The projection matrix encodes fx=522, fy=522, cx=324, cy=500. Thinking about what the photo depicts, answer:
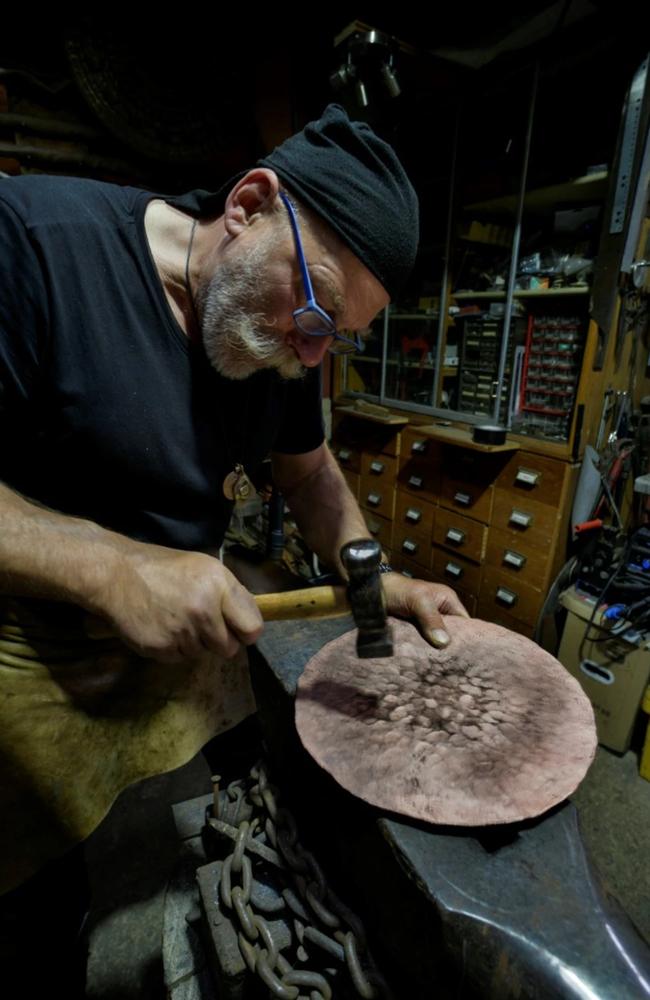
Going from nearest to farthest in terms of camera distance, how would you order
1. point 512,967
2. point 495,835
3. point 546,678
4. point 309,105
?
point 512,967 → point 495,835 → point 546,678 → point 309,105

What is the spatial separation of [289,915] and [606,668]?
7.16ft

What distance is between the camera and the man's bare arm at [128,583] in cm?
93

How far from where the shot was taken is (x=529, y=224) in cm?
318

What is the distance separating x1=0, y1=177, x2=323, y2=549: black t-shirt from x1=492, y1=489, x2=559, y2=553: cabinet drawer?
2.12 metres

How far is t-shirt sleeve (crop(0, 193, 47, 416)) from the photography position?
37.8 inches

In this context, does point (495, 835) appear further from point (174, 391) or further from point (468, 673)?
point (174, 391)

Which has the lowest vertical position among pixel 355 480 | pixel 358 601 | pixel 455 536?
pixel 455 536

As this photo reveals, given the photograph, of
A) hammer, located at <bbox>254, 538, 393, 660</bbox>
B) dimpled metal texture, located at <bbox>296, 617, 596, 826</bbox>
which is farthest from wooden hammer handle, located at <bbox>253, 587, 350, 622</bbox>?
dimpled metal texture, located at <bbox>296, 617, 596, 826</bbox>

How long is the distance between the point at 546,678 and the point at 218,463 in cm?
88

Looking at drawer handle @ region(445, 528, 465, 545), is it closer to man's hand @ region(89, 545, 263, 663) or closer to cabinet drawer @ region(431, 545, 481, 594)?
cabinet drawer @ region(431, 545, 481, 594)

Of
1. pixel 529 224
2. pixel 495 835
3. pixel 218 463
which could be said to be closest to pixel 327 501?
pixel 218 463

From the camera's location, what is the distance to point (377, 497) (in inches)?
154

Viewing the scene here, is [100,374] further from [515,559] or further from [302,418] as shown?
[515,559]

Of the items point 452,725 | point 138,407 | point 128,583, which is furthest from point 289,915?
point 138,407
